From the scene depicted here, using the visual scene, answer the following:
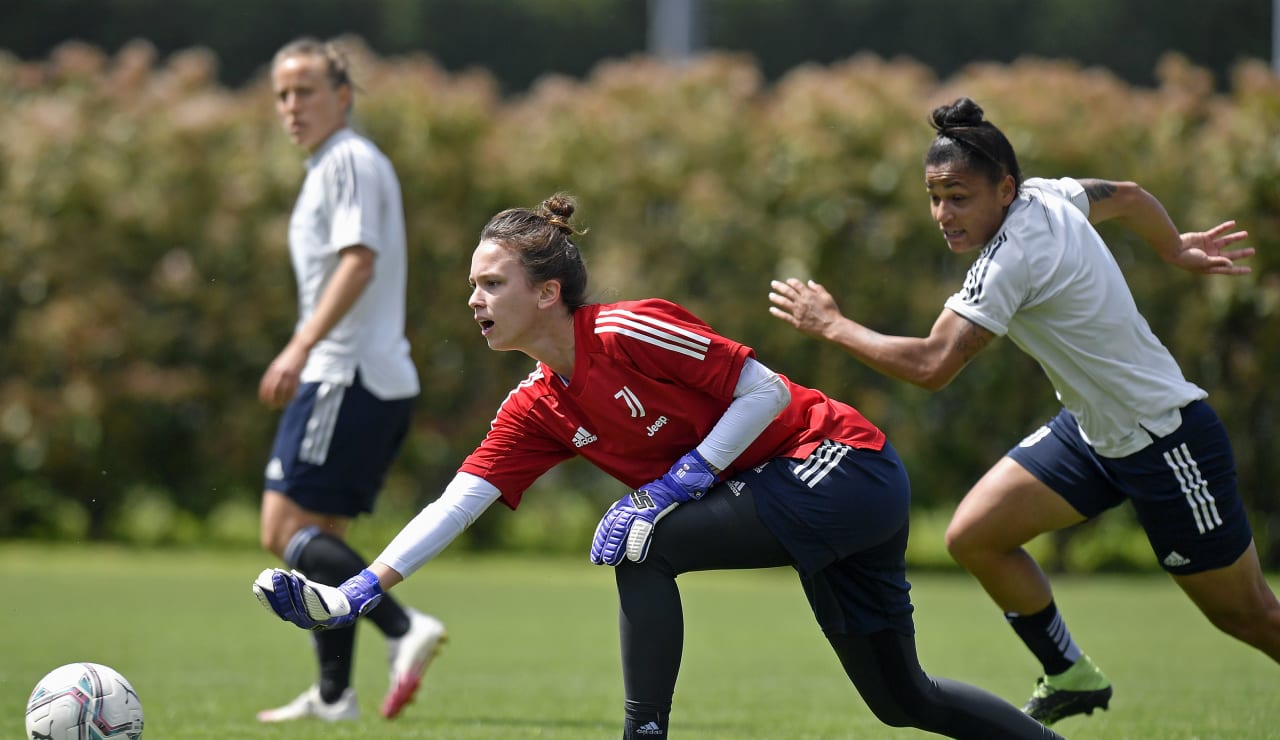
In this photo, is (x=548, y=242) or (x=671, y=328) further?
(x=548, y=242)

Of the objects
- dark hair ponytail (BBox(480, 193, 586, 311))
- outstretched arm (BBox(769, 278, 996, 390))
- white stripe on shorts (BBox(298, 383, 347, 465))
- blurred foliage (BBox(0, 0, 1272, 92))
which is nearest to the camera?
dark hair ponytail (BBox(480, 193, 586, 311))

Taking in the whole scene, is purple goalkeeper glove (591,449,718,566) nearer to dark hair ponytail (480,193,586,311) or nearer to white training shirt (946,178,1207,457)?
dark hair ponytail (480,193,586,311)

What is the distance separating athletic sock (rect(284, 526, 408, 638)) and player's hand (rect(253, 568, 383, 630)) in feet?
6.67

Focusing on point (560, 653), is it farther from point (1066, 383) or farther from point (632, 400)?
point (632, 400)

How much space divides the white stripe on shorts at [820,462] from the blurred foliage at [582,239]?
985 centimetres

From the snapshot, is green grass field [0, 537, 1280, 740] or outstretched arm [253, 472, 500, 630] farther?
green grass field [0, 537, 1280, 740]

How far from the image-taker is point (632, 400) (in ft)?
14.6

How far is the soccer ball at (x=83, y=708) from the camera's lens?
4.75m

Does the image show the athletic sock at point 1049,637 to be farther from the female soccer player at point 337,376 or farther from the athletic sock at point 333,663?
the athletic sock at point 333,663

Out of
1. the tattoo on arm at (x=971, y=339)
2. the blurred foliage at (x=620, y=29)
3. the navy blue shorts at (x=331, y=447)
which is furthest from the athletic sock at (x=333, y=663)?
the blurred foliage at (x=620, y=29)

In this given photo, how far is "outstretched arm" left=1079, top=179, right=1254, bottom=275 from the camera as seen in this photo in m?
5.69

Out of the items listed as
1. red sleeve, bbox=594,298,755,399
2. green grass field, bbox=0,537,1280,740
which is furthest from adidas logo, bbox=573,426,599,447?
green grass field, bbox=0,537,1280,740

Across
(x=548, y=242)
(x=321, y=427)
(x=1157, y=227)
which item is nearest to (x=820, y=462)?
(x=548, y=242)

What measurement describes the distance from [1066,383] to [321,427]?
10.3 feet
